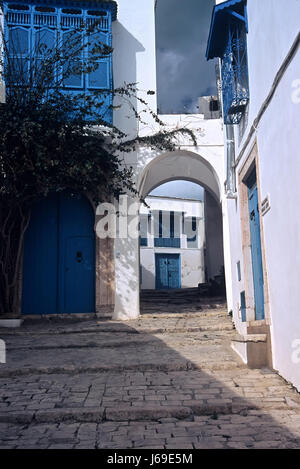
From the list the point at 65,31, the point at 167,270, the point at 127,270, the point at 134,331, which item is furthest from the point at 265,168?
the point at 167,270

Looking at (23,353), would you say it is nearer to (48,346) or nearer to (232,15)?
(48,346)

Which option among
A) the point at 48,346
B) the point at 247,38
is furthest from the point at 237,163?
the point at 48,346

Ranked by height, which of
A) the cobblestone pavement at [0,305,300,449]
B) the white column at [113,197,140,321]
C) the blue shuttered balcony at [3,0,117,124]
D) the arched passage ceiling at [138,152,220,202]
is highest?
the blue shuttered balcony at [3,0,117,124]

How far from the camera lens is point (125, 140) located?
995 cm

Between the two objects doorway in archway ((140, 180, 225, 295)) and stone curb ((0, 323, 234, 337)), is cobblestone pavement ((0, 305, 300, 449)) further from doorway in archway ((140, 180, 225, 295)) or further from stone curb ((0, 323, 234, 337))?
doorway in archway ((140, 180, 225, 295))

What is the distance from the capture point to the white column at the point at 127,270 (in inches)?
370

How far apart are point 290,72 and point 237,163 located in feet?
10.4

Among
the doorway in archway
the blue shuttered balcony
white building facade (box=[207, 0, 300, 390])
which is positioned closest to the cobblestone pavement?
white building facade (box=[207, 0, 300, 390])

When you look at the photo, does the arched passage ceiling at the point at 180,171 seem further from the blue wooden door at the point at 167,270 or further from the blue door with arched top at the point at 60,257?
the blue wooden door at the point at 167,270

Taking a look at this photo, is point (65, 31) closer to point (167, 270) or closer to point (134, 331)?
point (134, 331)

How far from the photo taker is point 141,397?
4387mm

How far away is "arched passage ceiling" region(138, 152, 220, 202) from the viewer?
10312 mm

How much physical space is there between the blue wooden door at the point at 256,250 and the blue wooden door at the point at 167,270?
1471cm

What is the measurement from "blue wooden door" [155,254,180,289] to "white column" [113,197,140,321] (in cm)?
1192
